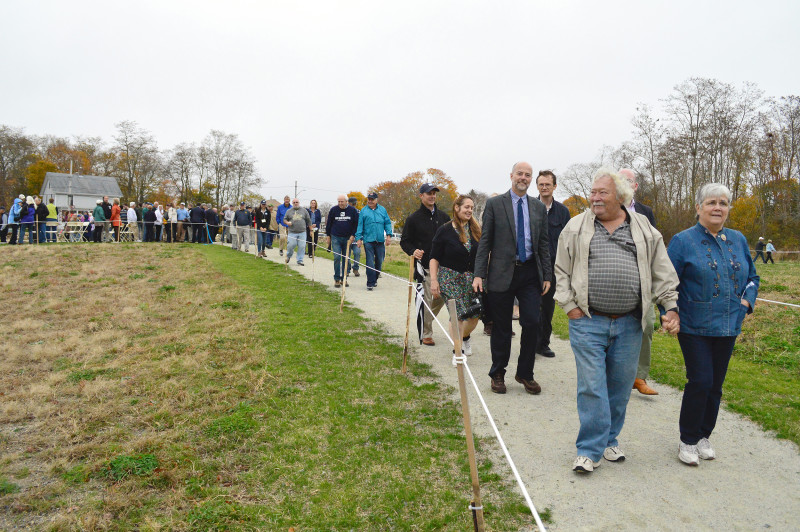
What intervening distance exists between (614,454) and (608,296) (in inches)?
46.4

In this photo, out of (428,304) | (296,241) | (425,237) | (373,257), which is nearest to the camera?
(428,304)

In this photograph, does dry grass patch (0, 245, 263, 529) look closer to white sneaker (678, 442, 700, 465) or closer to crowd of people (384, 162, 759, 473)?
crowd of people (384, 162, 759, 473)

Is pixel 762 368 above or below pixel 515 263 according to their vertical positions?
below

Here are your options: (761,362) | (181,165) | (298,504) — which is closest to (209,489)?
(298,504)

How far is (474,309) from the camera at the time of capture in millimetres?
5652

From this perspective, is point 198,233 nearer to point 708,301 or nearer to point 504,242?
point 504,242

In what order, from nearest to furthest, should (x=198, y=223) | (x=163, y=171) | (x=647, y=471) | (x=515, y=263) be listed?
(x=647, y=471) < (x=515, y=263) < (x=198, y=223) < (x=163, y=171)

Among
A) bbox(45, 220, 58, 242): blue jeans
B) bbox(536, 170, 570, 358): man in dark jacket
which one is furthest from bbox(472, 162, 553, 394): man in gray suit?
bbox(45, 220, 58, 242): blue jeans

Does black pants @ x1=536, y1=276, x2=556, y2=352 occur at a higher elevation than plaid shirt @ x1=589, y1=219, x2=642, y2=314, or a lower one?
lower

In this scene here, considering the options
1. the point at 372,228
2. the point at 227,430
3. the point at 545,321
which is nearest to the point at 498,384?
the point at 545,321

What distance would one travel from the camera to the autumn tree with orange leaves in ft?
227

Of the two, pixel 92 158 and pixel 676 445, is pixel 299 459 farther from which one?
pixel 92 158

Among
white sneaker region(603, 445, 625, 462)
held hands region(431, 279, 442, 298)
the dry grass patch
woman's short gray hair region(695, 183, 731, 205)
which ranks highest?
woman's short gray hair region(695, 183, 731, 205)

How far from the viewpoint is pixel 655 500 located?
3.19 metres
